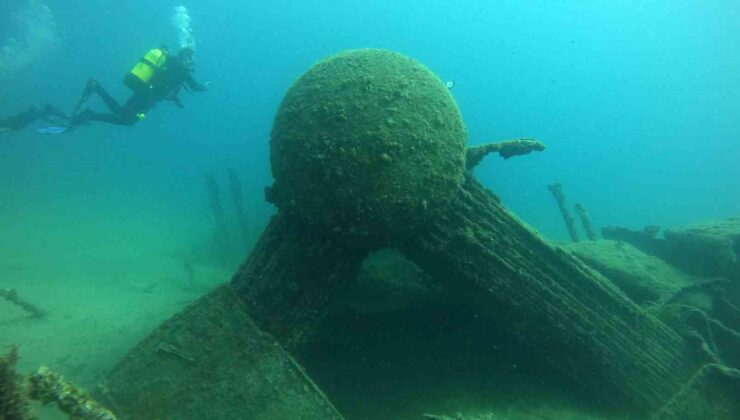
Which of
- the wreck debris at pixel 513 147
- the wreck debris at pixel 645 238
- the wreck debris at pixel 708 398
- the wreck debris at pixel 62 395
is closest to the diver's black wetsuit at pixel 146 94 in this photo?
the wreck debris at pixel 513 147

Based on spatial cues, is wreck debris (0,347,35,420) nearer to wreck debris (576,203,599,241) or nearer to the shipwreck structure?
the shipwreck structure

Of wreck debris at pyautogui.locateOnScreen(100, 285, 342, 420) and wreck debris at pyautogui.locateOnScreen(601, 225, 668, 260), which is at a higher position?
wreck debris at pyautogui.locateOnScreen(601, 225, 668, 260)

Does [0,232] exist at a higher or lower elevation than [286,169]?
lower

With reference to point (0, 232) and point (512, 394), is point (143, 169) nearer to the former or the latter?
point (0, 232)

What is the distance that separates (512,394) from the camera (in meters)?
5.23

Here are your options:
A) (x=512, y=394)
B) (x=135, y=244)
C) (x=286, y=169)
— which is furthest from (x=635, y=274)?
(x=135, y=244)

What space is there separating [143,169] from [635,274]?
105295 millimetres

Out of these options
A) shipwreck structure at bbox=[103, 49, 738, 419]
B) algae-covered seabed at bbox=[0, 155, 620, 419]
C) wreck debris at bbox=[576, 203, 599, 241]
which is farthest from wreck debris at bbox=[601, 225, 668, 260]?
algae-covered seabed at bbox=[0, 155, 620, 419]

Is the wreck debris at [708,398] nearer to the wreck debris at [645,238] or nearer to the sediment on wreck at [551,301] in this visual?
the sediment on wreck at [551,301]

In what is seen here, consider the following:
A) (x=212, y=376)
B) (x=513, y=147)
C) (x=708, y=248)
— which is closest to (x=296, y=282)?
(x=212, y=376)

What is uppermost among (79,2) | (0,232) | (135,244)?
(79,2)

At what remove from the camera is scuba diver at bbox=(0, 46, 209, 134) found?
12531mm

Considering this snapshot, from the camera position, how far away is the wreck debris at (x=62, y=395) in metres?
2.40

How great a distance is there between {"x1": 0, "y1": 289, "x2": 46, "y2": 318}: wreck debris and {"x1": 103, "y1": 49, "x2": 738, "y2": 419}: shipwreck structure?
590cm
